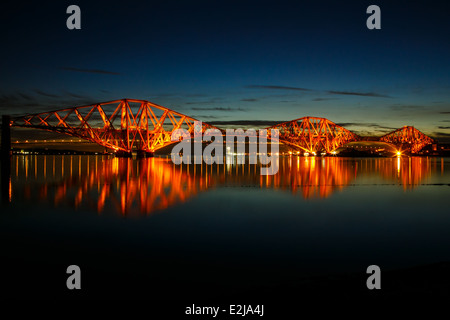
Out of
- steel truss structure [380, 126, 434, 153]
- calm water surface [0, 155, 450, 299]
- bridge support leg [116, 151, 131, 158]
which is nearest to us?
calm water surface [0, 155, 450, 299]

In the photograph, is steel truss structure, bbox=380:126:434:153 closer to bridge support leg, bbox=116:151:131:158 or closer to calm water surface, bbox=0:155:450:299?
bridge support leg, bbox=116:151:131:158

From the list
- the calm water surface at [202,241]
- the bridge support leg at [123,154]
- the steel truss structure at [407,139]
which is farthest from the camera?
the steel truss structure at [407,139]

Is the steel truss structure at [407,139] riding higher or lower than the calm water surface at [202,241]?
higher

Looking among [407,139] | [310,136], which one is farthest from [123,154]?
[407,139]

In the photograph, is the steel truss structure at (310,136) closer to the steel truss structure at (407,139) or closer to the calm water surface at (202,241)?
the steel truss structure at (407,139)

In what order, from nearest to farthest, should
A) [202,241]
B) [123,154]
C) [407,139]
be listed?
[202,241] → [123,154] → [407,139]

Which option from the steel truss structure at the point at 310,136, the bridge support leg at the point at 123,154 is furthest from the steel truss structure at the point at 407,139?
the bridge support leg at the point at 123,154

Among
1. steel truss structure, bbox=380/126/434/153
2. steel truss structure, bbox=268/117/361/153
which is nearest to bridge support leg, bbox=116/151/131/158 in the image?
steel truss structure, bbox=268/117/361/153

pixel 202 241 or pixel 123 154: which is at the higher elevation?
pixel 123 154

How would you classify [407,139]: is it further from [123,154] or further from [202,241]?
[202,241]
